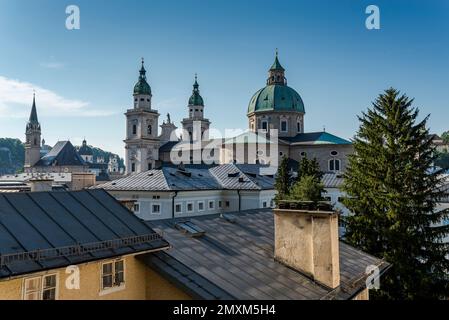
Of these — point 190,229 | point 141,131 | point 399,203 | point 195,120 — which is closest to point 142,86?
point 141,131

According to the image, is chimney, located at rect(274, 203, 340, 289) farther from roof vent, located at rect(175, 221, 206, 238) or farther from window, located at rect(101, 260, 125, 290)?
window, located at rect(101, 260, 125, 290)

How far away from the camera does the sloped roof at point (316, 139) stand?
204 ft

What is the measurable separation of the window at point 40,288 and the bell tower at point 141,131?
67.3 m

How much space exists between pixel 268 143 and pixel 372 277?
47.9m

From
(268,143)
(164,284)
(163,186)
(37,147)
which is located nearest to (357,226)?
(164,284)

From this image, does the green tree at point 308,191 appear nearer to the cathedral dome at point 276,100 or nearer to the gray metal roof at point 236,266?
the gray metal roof at point 236,266

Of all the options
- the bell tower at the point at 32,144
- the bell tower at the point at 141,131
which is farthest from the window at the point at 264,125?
the bell tower at the point at 32,144

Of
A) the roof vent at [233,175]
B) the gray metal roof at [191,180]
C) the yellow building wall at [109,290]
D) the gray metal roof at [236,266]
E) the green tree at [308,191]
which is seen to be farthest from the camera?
the roof vent at [233,175]

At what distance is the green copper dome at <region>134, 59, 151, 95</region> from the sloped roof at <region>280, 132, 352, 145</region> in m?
28.4

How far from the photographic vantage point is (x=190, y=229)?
11.5 metres

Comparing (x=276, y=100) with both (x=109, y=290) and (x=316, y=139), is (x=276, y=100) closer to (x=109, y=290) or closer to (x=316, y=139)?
(x=316, y=139)
